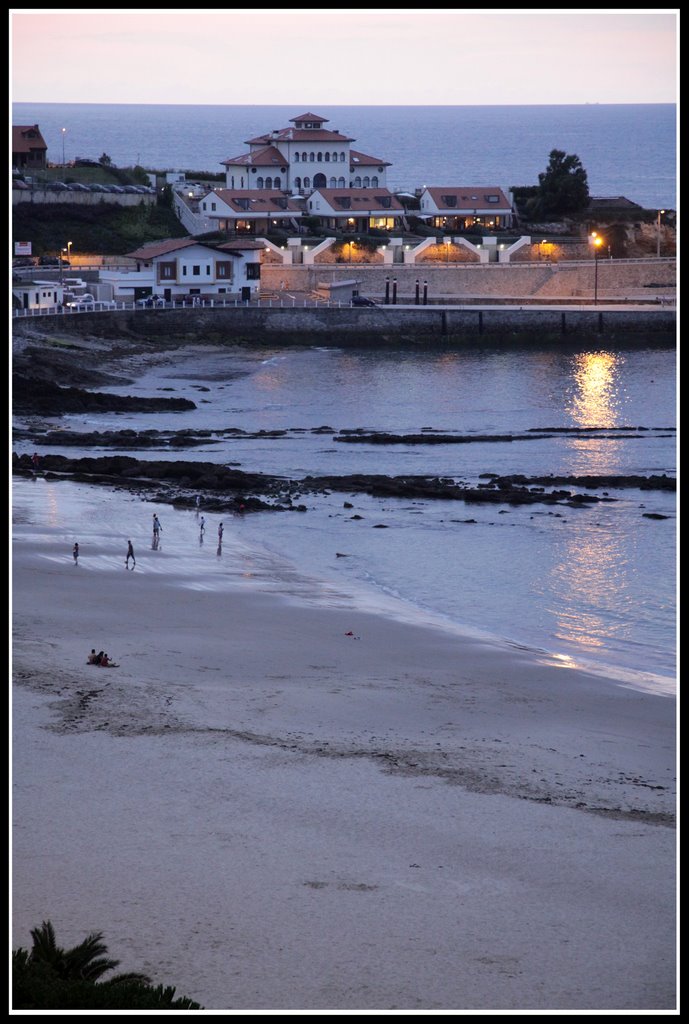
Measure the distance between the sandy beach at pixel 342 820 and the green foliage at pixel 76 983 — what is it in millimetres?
483

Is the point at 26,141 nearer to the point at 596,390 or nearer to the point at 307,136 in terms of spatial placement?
the point at 307,136

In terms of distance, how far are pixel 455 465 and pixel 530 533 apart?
20.6ft

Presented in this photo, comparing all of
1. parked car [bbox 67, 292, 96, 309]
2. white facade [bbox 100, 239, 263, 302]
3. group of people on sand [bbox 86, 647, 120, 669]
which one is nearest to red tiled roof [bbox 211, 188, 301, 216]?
white facade [bbox 100, 239, 263, 302]

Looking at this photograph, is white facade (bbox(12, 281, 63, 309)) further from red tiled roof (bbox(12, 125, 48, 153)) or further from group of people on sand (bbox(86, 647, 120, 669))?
group of people on sand (bbox(86, 647, 120, 669))

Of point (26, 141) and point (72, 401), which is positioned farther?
point (26, 141)

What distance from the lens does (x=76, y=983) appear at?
276 inches

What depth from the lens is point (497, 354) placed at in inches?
1916

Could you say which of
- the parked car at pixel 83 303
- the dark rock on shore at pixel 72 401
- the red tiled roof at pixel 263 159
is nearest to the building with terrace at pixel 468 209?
the red tiled roof at pixel 263 159

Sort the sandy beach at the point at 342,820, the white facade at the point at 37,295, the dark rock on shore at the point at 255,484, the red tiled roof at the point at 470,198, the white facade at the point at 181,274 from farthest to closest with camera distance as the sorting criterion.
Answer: the red tiled roof at the point at 470,198 < the white facade at the point at 181,274 < the white facade at the point at 37,295 < the dark rock on shore at the point at 255,484 < the sandy beach at the point at 342,820

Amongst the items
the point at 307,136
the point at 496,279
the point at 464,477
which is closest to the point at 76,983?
the point at 464,477

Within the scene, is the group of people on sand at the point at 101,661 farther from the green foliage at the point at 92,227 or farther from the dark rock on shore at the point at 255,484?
the green foliage at the point at 92,227

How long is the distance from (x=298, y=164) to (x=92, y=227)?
1322cm

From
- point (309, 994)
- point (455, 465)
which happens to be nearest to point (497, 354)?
point (455, 465)

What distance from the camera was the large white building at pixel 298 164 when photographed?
2544 inches
